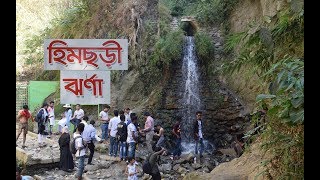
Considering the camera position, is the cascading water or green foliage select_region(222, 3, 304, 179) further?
the cascading water

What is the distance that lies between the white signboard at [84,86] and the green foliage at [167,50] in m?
5.77

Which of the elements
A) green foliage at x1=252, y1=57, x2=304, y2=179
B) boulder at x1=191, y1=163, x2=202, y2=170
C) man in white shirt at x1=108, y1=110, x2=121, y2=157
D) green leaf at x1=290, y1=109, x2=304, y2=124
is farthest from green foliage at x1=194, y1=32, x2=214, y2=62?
green leaf at x1=290, y1=109, x2=304, y2=124

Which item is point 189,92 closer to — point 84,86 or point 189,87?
point 189,87

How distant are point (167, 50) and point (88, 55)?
5.89m

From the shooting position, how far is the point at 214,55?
9789mm

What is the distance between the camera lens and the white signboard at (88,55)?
11.6ft

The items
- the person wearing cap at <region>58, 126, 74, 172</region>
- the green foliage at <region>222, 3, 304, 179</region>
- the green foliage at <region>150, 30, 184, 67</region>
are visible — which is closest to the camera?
the green foliage at <region>222, 3, 304, 179</region>

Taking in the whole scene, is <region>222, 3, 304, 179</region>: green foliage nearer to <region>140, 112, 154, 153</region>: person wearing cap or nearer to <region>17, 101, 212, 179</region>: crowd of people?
Answer: <region>17, 101, 212, 179</region>: crowd of people

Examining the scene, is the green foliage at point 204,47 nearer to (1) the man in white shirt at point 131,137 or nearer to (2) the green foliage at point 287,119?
(1) the man in white shirt at point 131,137

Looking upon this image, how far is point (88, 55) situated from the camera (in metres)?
3.58

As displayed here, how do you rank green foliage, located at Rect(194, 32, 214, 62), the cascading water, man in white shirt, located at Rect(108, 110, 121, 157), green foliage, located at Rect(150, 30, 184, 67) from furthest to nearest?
green foliage, located at Rect(194, 32, 214, 62) → green foliage, located at Rect(150, 30, 184, 67) → the cascading water → man in white shirt, located at Rect(108, 110, 121, 157)

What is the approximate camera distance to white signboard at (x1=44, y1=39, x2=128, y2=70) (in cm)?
354

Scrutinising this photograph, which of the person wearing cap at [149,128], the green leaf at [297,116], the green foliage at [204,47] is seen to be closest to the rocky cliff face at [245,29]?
the green foliage at [204,47]

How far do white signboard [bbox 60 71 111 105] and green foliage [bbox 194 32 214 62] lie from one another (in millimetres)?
6251
